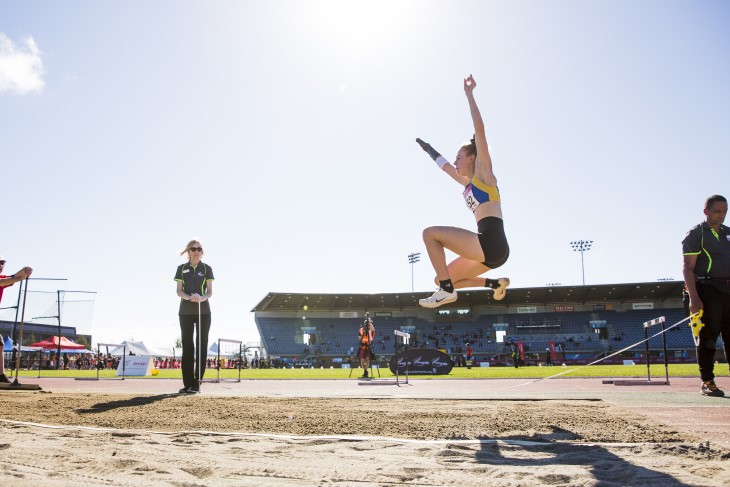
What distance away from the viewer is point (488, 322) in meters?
52.5

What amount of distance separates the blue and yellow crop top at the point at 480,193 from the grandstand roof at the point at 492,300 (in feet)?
150

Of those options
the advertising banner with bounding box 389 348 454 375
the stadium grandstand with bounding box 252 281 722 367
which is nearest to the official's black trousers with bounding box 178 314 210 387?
the advertising banner with bounding box 389 348 454 375

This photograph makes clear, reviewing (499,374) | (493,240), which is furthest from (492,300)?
(493,240)

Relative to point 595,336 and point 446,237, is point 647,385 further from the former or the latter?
point 595,336

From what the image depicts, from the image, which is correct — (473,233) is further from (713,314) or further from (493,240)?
(713,314)

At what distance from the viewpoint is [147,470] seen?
2344 millimetres

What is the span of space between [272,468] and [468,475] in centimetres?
84

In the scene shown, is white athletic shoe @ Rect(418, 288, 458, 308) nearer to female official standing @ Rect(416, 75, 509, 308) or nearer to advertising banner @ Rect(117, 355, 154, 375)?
female official standing @ Rect(416, 75, 509, 308)

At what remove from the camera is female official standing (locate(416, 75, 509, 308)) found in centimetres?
454

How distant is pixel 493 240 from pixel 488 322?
163 ft

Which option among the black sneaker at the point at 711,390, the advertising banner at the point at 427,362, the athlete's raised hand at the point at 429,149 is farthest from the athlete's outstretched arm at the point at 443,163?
the advertising banner at the point at 427,362

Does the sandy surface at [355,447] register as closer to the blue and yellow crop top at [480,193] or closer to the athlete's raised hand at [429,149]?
the blue and yellow crop top at [480,193]

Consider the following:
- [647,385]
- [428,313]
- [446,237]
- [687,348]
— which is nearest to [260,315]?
[428,313]

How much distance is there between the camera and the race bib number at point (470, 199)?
4679mm
